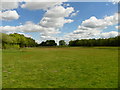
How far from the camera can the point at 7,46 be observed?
4538cm

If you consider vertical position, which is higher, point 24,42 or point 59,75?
point 24,42

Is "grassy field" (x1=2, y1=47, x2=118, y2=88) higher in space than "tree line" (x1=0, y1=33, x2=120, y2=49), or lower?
lower

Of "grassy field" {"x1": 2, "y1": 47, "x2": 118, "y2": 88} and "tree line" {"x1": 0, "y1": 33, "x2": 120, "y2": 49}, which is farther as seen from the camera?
"tree line" {"x1": 0, "y1": 33, "x2": 120, "y2": 49}

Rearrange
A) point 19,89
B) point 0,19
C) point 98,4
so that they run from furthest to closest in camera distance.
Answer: point 98,4 → point 0,19 → point 19,89

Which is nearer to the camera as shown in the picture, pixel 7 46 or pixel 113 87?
pixel 113 87

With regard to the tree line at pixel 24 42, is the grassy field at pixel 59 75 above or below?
below

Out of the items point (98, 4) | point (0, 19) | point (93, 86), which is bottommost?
point (93, 86)

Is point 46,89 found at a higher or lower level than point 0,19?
lower

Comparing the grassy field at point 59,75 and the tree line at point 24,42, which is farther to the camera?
the tree line at point 24,42

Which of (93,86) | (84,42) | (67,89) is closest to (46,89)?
(67,89)

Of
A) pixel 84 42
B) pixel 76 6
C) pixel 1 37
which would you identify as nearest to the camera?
pixel 76 6

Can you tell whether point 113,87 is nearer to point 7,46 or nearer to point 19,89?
point 19,89

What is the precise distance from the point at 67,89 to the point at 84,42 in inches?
4523

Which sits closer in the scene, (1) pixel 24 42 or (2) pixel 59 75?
(2) pixel 59 75
